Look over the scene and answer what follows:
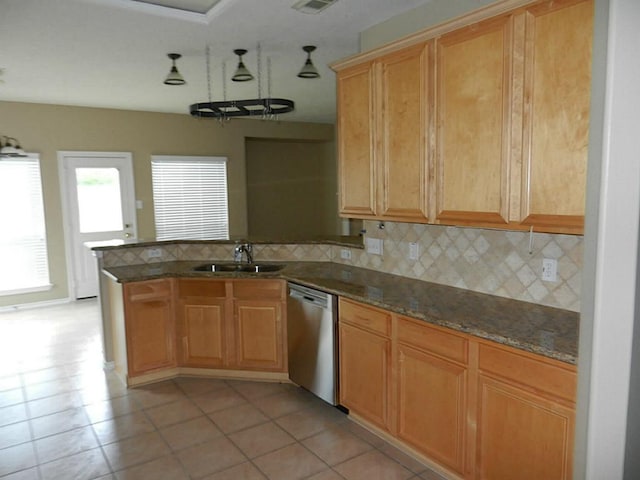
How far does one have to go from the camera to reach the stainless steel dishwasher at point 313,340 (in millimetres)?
3156

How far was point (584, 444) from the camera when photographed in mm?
1248

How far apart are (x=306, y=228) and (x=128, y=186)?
366 centimetres

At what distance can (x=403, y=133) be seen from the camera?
112 inches

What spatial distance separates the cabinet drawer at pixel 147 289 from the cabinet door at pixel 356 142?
1578 mm

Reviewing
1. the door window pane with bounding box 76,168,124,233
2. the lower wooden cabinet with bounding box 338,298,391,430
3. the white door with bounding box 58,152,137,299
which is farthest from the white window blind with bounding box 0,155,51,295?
the lower wooden cabinet with bounding box 338,298,391,430

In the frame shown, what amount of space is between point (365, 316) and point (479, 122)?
→ 1.28 m

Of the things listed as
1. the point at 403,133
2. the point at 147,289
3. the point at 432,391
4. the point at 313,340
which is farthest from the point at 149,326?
the point at 403,133

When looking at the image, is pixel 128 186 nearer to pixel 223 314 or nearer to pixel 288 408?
pixel 223 314

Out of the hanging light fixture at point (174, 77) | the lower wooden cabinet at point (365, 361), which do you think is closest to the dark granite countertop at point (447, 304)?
the lower wooden cabinet at point (365, 361)

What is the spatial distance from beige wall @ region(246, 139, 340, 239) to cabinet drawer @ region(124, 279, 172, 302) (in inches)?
179

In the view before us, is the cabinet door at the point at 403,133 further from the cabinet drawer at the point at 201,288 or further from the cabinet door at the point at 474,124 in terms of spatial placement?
the cabinet drawer at the point at 201,288

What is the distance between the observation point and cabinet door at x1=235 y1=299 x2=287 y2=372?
12.0 ft

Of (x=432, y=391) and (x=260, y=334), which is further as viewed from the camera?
(x=260, y=334)

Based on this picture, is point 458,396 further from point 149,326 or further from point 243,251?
point 149,326
